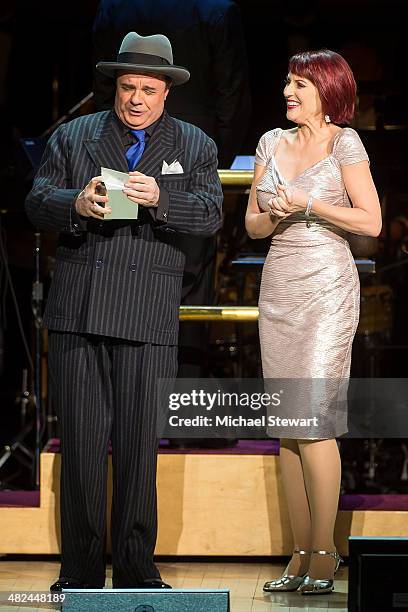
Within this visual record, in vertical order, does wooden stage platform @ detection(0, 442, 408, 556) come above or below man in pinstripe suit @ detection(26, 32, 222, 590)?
below

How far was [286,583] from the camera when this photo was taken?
4.47 m

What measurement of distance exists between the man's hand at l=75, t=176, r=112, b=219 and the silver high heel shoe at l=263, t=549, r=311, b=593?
1.31 meters

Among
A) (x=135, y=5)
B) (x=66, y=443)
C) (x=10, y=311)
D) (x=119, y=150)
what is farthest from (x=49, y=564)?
(x=10, y=311)

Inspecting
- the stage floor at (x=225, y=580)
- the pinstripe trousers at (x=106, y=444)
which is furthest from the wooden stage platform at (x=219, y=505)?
the pinstripe trousers at (x=106, y=444)

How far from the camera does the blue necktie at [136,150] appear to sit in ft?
14.0

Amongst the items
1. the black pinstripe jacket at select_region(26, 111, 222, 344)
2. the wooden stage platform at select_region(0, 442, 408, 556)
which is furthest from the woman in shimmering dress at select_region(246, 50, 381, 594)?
the wooden stage platform at select_region(0, 442, 408, 556)

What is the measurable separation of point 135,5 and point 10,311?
11.3 ft

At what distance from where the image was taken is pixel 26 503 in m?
5.05

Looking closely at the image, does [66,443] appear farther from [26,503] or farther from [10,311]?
[10,311]

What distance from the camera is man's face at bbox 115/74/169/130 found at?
4.21 meters

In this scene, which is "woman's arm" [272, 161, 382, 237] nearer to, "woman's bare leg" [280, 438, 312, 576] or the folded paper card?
the folded paper card

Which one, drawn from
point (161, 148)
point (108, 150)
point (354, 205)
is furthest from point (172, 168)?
point (354, 205)

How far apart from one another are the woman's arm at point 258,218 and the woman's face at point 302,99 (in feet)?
0.70

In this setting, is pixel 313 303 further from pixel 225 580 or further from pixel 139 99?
pixel 225 580
